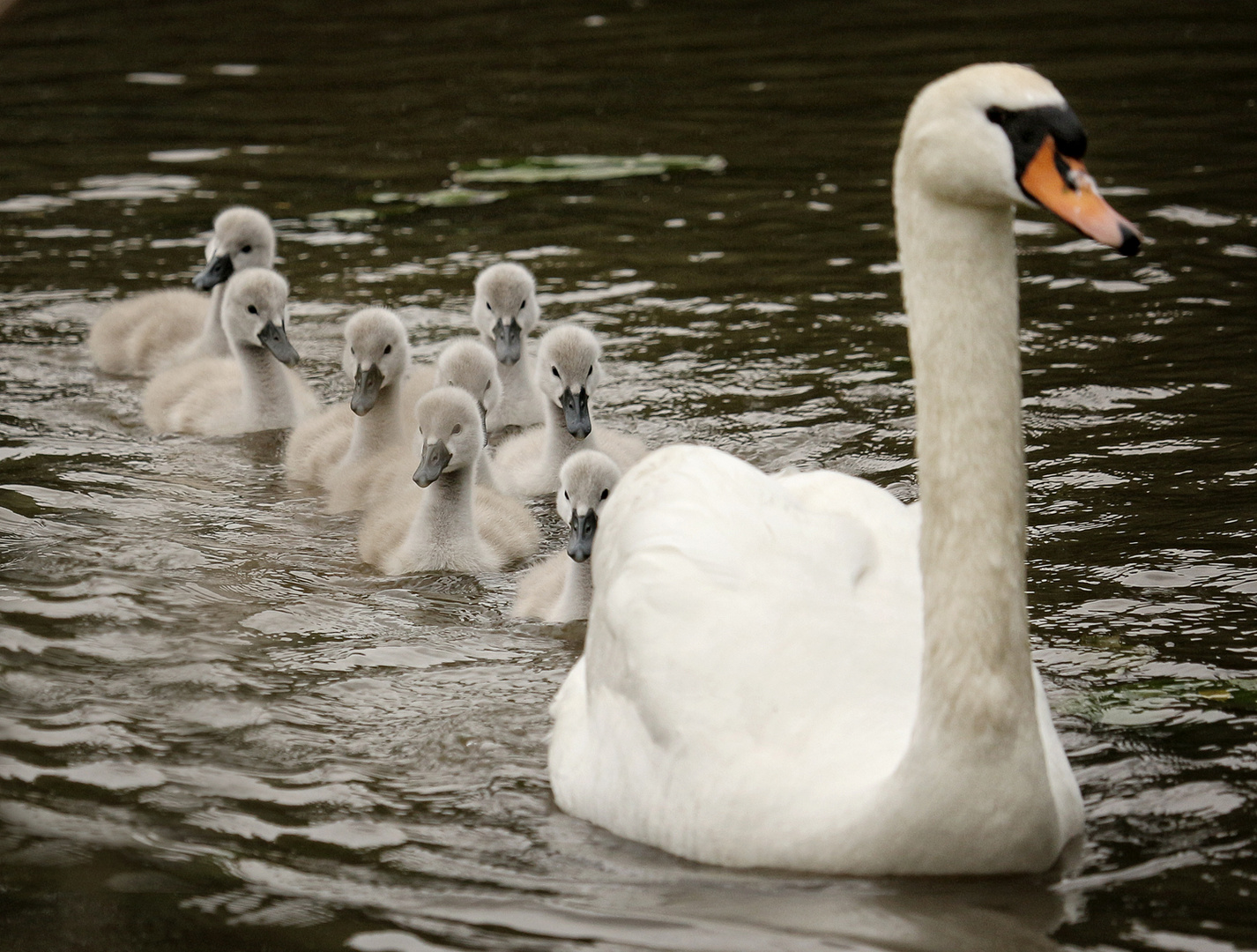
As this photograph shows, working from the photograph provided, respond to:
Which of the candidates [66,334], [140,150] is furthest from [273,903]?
[140,150]

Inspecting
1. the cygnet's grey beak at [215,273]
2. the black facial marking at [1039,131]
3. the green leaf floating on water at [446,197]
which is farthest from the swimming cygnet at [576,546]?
the green leaf floating on water at [446,197]

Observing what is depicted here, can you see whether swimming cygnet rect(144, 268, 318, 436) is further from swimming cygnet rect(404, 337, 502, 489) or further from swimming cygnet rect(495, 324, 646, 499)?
swimming cygnet rect(495, 324, 646, 499)

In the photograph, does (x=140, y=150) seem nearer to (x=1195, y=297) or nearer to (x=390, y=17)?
(x=390, y=17)

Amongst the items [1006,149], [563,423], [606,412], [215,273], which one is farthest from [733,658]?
[215,273]

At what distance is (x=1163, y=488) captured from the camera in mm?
6922

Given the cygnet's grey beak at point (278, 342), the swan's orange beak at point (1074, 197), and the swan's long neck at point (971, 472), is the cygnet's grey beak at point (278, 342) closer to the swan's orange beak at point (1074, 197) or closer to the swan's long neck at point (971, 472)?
the swan's long neck at point (971, 472)

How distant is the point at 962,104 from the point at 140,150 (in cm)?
1019

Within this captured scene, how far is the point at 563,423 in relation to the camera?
7.73 metres

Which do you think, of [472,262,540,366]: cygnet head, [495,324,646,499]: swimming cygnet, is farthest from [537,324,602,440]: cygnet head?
[472,262,540,366]: cygnet head

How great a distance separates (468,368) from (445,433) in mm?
994

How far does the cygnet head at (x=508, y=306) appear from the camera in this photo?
8305 millimetres

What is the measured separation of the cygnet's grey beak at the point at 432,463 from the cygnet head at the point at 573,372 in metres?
0.58

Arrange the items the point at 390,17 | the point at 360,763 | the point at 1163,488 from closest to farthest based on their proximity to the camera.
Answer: the point at 360,763
the point at 1163,488
the point at 390,17

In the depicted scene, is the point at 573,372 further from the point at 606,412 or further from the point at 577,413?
the point at 606,412
